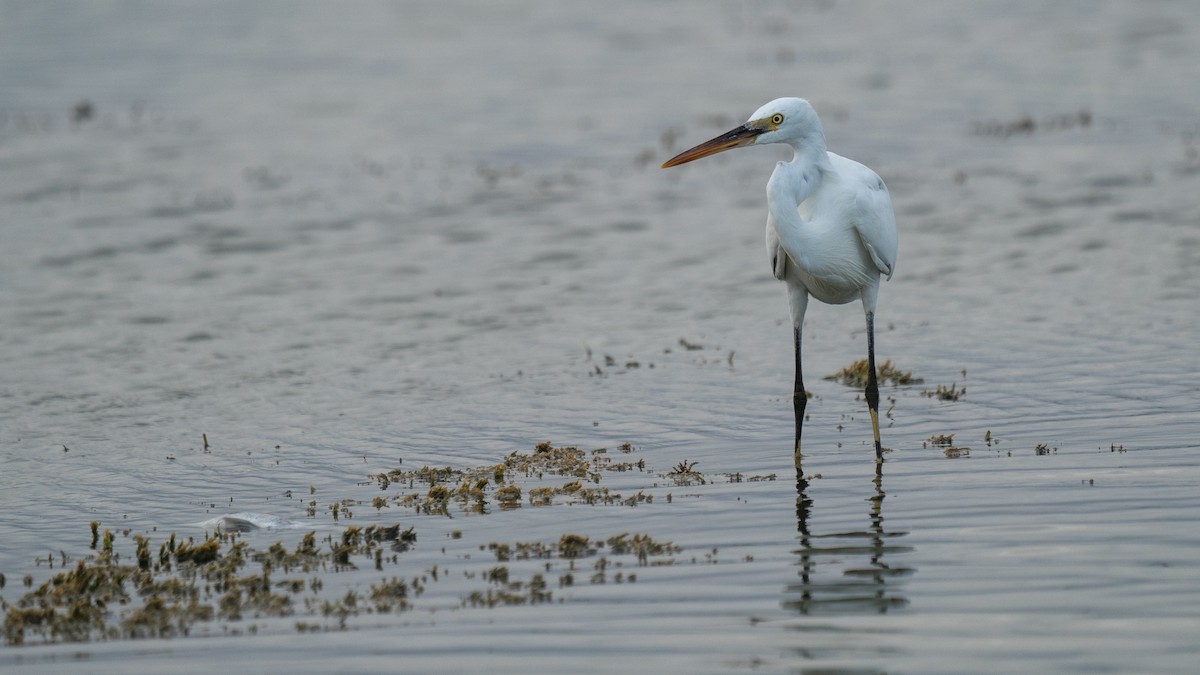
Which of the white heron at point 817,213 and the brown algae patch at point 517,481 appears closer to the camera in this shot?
the brown algae patch at point 517,481

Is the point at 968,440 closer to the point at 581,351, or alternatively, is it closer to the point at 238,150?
the point at 581,351

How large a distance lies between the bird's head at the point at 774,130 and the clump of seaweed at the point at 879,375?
2.45m

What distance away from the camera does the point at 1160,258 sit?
44.3ft

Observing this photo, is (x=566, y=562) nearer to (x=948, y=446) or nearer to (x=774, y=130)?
(x=948, y=446)

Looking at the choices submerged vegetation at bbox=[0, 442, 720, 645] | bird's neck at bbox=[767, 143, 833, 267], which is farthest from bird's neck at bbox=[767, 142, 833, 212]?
→ submerged vegetation at bbox=[0, 442, 720, 645]

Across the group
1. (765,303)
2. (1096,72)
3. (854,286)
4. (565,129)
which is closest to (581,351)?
(765,303)

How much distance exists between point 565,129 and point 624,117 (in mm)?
1109

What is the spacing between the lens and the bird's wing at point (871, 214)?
8422 millimetres

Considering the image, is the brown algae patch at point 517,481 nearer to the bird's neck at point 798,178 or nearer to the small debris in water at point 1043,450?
the bird's neck at point 798,178

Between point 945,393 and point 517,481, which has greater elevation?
point 945,393

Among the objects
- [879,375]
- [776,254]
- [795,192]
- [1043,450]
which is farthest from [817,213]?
[879,375]

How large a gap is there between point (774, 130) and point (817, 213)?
23.1 inches

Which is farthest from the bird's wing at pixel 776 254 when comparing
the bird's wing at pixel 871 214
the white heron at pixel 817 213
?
the bird's wing at pixel 871 214

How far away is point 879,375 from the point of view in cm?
1025
